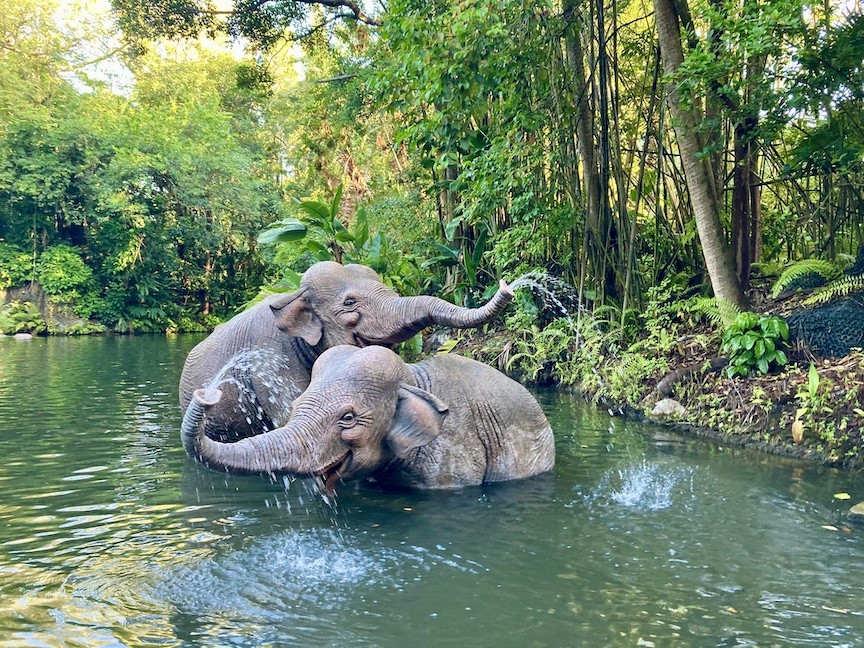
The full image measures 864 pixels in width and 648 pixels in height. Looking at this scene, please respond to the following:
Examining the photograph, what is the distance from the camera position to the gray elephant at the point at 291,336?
607cm

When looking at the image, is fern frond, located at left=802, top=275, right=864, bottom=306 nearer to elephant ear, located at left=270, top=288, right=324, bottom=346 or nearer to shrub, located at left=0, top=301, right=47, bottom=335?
elephant ear, located at left=270, top=288, right=324, bottom=346

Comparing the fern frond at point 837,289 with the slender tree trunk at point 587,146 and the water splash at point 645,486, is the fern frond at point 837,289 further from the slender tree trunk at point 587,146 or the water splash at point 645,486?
the slender tree trunk at point 587,146

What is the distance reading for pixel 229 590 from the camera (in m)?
3.81

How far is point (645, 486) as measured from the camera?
19.4 ft

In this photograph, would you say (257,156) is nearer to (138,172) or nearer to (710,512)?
(138,172)

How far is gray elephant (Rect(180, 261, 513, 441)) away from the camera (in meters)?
6.07

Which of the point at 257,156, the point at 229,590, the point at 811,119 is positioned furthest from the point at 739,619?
the point at 257,156

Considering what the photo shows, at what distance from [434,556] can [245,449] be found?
1148 mm

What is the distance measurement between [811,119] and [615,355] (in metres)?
3.57

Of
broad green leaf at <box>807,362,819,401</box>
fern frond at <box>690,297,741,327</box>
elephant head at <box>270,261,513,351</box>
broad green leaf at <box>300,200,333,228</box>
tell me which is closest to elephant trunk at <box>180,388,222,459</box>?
elephant head at <box>270,261,513,351</box>

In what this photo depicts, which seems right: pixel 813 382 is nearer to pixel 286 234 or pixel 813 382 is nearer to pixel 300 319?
pixel 300 319

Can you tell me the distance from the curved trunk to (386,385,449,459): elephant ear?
0.64 m

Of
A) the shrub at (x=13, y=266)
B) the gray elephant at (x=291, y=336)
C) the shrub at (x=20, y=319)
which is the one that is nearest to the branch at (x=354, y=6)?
the gray elephant at (x=291, y=336)

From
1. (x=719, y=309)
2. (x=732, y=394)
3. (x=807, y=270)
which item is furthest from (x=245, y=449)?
(x=807, y=270)
